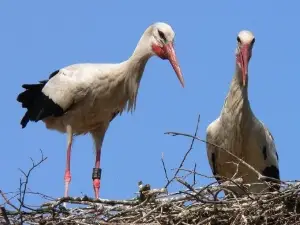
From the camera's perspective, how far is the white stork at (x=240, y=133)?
9688 mm

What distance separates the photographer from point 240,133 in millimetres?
9727

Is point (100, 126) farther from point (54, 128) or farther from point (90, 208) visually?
point (90, 208)

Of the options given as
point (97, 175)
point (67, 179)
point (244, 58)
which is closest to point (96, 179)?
point (97, 175)

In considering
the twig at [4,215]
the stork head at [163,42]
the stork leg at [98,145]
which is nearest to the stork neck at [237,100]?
the stork head at [163,42]

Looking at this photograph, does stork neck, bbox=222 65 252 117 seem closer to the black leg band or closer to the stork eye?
the stork eye

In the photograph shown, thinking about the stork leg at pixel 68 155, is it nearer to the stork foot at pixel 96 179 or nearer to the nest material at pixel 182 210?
the stork foot at pixel 96 179

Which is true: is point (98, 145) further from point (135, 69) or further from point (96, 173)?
point (135, 69)

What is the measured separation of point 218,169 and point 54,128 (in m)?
1.75

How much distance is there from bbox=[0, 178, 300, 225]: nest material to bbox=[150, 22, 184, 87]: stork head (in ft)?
6.73

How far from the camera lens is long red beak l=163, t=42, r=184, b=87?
997cm

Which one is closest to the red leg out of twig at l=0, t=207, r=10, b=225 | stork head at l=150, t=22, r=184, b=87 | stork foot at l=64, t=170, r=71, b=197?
stork foot at l=64, t=170, r=71, b=197

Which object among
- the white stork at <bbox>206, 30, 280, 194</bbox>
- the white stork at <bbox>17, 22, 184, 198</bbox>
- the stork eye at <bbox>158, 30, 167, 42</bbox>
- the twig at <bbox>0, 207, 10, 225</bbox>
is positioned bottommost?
the twig at <bbox>0, 207, 10, 225</bbox>

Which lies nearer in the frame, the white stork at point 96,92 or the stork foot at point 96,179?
the white stork at point 96,92

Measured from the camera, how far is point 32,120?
10.8 metres
